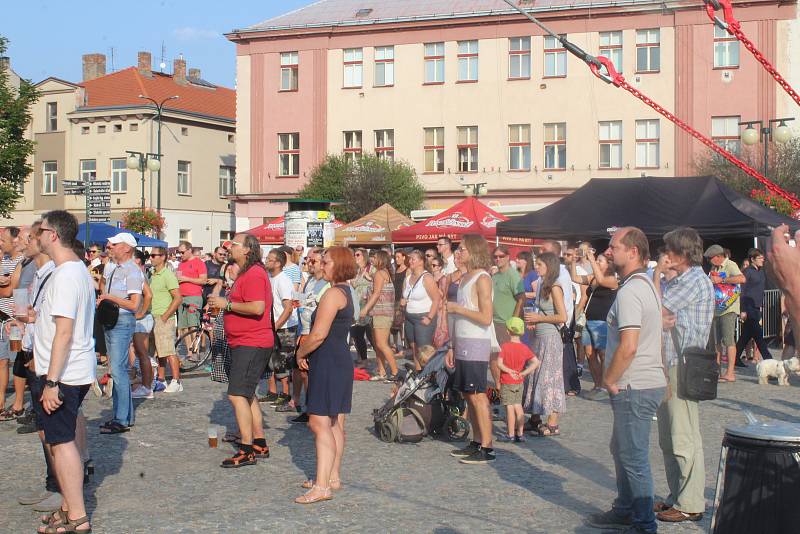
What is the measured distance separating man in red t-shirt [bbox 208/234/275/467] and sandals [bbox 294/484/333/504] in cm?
137

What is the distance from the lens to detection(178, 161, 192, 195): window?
58472 millimetres

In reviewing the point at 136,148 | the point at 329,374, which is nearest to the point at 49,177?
the point at 136,148

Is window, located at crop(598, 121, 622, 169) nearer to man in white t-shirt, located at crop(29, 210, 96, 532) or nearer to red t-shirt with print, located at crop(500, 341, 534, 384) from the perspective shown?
red t-shirt with print, located at crop(500, 341, 534, 384)

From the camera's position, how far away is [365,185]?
43188 mm

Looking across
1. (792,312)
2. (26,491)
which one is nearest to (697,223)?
(26,491)

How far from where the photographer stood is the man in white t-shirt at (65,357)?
20.2 feet

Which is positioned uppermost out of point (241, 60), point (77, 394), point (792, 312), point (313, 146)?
point (241, 60)

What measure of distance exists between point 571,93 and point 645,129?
347 centimetres

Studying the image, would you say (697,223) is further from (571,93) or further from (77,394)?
(571,93)

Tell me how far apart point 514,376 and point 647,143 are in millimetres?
35884

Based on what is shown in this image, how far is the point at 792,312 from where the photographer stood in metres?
3.38

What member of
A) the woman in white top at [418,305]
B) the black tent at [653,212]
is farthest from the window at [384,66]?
the woman in white top at [418,305]

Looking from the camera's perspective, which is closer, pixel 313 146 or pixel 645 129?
pixel 645 129

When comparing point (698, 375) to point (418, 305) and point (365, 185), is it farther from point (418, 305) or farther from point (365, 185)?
point (365, 185)
